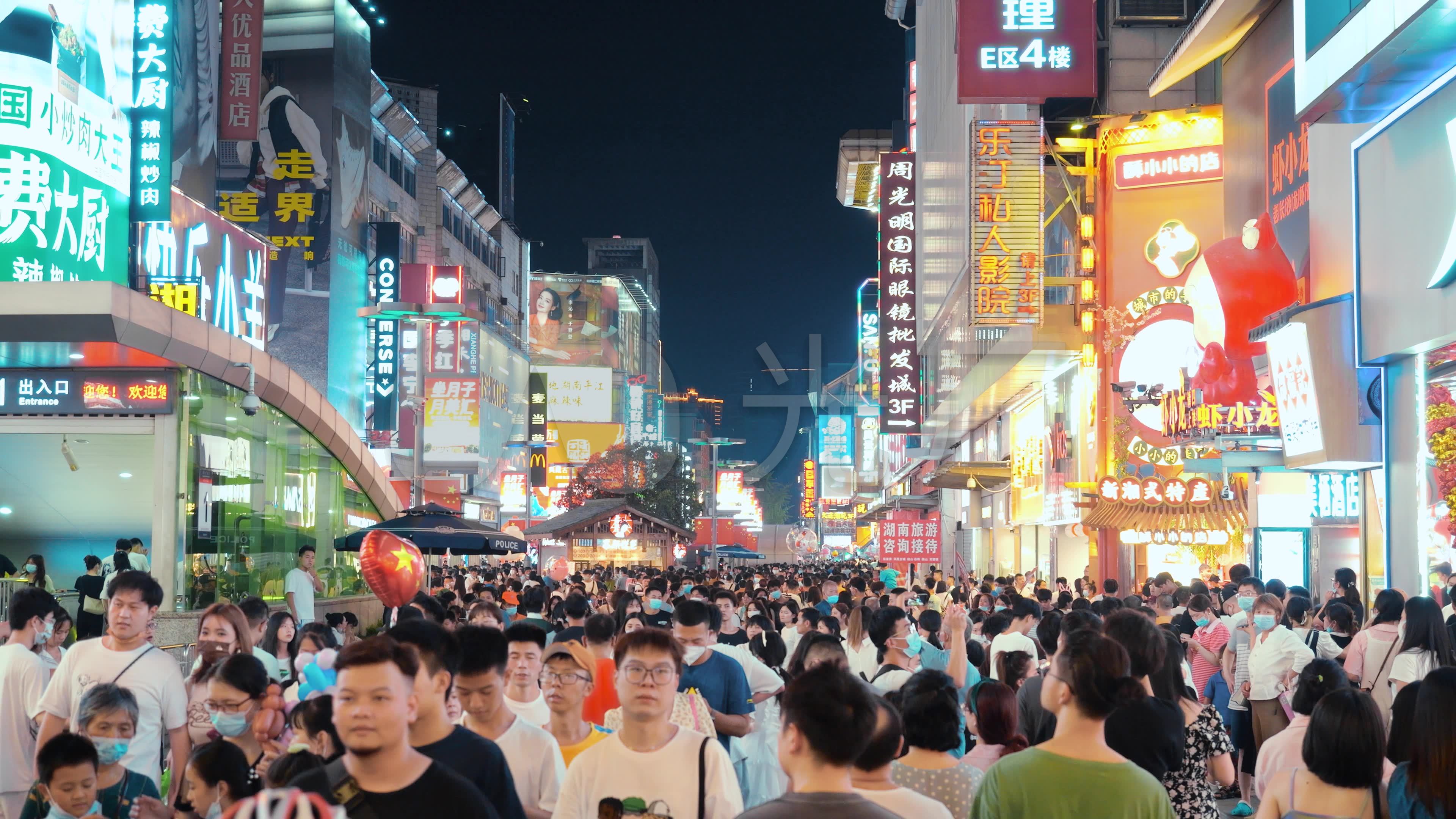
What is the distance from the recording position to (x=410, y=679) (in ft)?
13.3

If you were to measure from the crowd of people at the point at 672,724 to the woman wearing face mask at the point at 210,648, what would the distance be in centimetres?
2

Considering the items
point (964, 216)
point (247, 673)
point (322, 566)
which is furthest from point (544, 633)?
point (964, 216)

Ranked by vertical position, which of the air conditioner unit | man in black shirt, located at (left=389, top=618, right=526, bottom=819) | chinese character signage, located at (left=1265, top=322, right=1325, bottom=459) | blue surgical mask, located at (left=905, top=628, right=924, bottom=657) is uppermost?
the air conditioner unit

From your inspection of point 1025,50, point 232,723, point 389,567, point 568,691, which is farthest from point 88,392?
point 1025,50

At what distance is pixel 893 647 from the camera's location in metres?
8.45

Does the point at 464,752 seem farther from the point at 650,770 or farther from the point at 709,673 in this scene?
the point at 709,673

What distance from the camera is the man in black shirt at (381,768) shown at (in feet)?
12.5

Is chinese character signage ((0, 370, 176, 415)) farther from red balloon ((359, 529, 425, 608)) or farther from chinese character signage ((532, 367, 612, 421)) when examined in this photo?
chinese character signage ((532, 367, 612, 421))

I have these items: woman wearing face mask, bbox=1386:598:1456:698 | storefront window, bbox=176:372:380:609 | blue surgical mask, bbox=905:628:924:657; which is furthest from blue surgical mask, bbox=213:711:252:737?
storefront window, bbox=176:372:380:609

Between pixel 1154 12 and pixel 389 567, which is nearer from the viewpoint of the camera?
pixel 389 567

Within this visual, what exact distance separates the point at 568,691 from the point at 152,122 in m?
14.6

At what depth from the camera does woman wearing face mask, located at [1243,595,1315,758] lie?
442 inches

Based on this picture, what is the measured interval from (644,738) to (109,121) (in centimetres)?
1549

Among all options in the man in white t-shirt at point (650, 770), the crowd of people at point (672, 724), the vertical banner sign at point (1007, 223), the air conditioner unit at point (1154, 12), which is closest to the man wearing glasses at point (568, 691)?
the crowd of people at point (672, 724)
